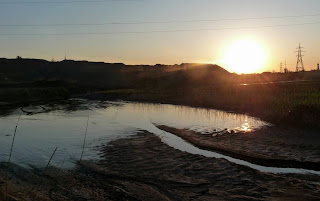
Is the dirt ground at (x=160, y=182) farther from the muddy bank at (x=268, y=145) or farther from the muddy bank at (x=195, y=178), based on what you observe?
the muddy bank at (x=268, y=145)

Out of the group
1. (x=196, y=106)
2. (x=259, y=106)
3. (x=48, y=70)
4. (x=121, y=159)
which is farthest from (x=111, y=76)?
(x=121, y=159)

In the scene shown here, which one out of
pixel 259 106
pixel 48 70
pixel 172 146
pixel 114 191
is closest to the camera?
pixel 114 191

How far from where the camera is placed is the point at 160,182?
10.2 m

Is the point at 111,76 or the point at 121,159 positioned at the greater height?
the point at 111,76

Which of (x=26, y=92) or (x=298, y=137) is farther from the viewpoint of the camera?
(x=26, y=92)

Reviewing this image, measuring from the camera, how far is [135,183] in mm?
10148

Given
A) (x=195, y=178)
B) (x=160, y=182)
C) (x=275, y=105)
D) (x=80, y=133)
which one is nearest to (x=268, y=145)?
(x=195, y=178)

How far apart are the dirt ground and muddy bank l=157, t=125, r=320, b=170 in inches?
66.8

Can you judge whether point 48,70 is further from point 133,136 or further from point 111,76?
point 133,136

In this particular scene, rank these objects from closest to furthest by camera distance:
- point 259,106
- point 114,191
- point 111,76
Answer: point 114,191
point 259,106
point 111,76

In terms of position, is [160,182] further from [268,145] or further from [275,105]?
[275,105]

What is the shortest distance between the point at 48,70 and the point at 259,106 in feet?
274

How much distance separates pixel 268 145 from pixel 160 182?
291 inches

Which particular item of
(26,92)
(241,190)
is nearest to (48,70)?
(26,92)
